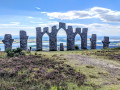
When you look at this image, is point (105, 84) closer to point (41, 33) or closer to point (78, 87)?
point (78, 87)

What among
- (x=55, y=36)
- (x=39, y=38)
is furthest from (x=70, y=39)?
(x=39, y=38)

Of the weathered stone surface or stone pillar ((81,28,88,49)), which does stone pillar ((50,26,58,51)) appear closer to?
the weathered stone surface

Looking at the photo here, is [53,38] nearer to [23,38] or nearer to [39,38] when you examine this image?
[39,38]

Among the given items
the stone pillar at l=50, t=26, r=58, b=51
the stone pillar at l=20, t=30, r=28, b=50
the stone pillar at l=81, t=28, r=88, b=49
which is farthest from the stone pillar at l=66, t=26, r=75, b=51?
the stone pillar at l=20, t=30, r=28, b=50

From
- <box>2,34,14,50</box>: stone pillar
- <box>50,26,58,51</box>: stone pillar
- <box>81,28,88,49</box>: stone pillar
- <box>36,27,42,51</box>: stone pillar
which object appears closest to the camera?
<box>2,34,14,50</box>: stone pillar

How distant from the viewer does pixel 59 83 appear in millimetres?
9617

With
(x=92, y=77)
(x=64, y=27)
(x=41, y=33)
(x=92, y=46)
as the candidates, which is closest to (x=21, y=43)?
(x=41, y=33)

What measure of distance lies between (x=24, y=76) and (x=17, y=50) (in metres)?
14.0

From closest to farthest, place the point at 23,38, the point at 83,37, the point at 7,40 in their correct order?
the point at 7,40 → the point at 23,38 → the point at 83,37

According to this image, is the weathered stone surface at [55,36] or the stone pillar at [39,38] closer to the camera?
the stone pillar at [39,38]

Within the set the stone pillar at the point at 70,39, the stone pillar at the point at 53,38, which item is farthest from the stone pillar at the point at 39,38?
the stone pillar at the point at 70,39

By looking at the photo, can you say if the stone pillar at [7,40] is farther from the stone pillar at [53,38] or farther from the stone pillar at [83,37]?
the stone pillar at [83,37]

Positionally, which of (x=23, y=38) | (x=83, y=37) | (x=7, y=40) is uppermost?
(x=83, y=37)

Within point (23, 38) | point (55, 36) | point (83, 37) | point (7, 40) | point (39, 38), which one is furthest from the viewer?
point (83, 37)
